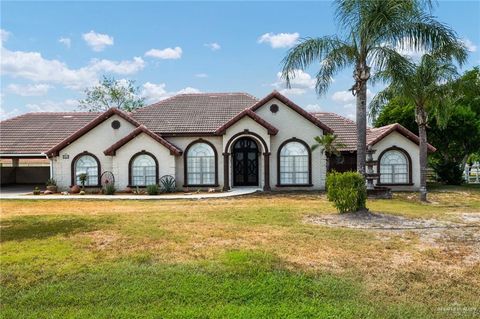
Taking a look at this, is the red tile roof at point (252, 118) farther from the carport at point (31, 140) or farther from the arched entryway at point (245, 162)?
the carport at point (31, 140)

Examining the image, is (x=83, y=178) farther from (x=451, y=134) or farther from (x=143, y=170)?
(x=451, y=134)

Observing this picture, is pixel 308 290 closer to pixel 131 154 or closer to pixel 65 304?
pixel 65 304

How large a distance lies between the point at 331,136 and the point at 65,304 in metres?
18.9

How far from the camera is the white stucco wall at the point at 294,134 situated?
24203mm

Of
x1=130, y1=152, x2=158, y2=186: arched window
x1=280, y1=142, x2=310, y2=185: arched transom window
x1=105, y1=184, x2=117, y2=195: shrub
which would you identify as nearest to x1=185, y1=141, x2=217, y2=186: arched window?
x1=130, y1=152, x2=158, y2=186: arched window

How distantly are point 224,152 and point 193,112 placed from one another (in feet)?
15.7

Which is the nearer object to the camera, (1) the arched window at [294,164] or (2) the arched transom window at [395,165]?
(1) the arched window at [294,164]

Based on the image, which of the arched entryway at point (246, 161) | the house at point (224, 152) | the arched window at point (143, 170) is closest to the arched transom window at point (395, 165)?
the house at point (224, 152)

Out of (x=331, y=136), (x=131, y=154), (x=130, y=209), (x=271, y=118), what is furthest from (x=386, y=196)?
(x=131, y=154)

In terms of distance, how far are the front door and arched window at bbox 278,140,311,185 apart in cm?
184

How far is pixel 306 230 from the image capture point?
35.6 feet

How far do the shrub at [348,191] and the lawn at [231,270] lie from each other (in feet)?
6.79

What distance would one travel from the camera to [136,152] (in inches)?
913

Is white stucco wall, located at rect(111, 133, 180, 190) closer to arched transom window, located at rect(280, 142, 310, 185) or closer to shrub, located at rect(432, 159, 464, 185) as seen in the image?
arched transom window, located at rect(280, 142, 310, 185)
